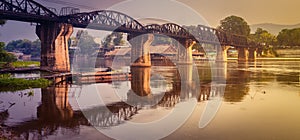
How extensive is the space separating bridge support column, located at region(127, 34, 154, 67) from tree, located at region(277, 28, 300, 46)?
128m

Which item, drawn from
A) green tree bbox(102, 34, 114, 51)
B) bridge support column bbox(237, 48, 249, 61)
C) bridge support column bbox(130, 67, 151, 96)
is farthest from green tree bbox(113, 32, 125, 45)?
bridge support column bbox(130, 67, 151, 96)

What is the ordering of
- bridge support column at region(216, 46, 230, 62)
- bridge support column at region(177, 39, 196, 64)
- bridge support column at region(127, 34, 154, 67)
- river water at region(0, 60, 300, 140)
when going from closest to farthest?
river water at region(0, 60, 300, 140) → bridge support column at region(127, 34, 154, 67) → bridge support column at region(177, 39, 196, 64) → bridge support column at region(216, 46, 230, 62)

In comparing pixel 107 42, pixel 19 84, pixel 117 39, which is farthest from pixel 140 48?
pixel 107 42

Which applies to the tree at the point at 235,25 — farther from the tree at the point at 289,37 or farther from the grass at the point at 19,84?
the grass at the point at 19,84

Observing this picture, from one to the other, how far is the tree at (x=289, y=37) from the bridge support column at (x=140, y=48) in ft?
421

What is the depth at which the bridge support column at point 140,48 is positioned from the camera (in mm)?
91625

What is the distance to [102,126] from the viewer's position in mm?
17828

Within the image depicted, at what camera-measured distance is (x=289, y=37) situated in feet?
624

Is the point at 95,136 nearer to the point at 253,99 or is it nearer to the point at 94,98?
the point at 94,98

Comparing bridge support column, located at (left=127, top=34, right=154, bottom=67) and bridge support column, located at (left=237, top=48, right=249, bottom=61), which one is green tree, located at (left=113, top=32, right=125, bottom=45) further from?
bridge support column, located at (left=127, top=34, right=154, bottom=67)

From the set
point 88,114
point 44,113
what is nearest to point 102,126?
point 88,114

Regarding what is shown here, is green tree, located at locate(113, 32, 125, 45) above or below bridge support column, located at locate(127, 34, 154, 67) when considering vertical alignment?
above

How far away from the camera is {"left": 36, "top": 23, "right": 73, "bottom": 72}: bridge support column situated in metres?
58.0

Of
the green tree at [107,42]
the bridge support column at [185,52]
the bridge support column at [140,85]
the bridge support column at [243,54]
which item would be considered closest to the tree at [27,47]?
the green tree at [107,42]
